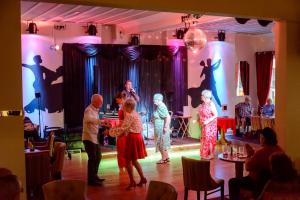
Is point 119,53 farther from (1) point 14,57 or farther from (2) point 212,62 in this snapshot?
(1) point 14,57

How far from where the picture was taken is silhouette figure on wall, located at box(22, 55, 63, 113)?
10352 mm

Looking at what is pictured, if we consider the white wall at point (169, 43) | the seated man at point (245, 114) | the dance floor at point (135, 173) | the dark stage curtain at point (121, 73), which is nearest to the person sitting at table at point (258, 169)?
the dance floor at point (135, 173)

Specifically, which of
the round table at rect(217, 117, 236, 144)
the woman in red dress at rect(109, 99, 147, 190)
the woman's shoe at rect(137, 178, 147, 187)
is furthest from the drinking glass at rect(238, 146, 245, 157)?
the round table at rect(217, 117, 236, 144)

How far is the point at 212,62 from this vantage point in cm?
1270

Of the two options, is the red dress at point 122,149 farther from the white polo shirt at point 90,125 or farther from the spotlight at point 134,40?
the spotlight at point 134,40

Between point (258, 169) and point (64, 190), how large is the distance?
2.24m

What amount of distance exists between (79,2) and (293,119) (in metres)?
3.26

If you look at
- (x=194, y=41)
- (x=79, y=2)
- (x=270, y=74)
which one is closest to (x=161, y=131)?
(x=194, y=41)

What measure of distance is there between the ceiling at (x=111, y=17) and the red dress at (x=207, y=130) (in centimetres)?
201

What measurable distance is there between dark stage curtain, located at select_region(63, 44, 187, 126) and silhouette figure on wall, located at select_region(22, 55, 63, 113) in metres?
0.21

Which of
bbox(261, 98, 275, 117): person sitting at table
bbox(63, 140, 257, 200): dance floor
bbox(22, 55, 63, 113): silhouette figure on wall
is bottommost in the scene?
bbox(63, 140, 257, 200): dance floor

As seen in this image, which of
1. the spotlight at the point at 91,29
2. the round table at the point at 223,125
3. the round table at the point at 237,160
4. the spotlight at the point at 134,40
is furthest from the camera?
the spotlight at the point at 134,40

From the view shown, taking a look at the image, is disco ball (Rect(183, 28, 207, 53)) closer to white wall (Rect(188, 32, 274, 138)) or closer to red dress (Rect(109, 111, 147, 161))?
red dress (Rect(109, 111, 147, 161))

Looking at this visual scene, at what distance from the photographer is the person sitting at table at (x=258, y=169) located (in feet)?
15.5
